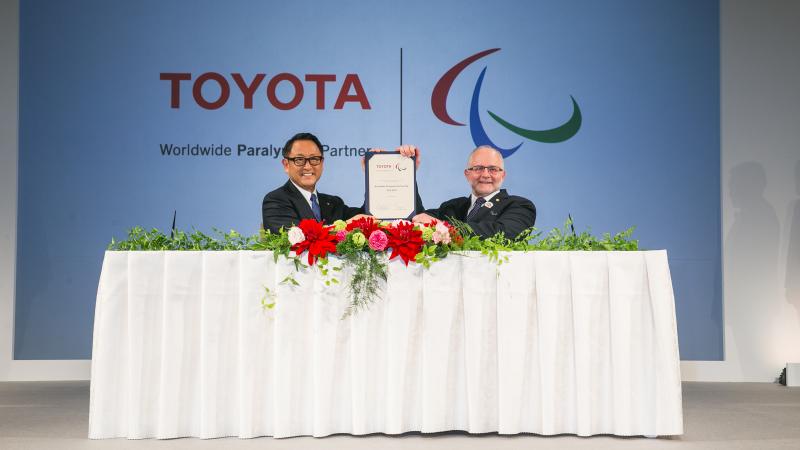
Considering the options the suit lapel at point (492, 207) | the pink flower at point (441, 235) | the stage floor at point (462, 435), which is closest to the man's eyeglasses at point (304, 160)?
the suit lapel at point (492, 207)

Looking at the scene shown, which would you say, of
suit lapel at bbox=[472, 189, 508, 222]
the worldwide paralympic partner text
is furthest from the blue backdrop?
suit lapel at bbox=[472, 189, 508, 222]

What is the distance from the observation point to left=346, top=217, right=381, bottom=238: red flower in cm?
334

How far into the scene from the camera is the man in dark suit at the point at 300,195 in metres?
4.52

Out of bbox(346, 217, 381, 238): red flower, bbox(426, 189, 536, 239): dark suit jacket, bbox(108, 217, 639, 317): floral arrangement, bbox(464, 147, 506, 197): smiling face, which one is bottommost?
bbox(108, 217, 639, 317): floral arrangement

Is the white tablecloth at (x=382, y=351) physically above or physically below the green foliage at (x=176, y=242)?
below

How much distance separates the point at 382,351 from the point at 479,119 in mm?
2973

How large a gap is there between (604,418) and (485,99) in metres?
3.13

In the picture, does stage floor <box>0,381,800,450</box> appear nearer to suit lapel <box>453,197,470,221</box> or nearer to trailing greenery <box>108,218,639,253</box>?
trailing greenery <box>108,218,639,253</box>

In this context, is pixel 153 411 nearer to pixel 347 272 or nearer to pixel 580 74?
pixel 347 272

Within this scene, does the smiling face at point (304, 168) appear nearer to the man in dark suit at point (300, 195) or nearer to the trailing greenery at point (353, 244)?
the man in dark suit at point (300, 195)

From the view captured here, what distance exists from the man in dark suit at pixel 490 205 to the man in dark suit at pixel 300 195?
0.34m

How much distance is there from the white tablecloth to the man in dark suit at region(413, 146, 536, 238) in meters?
1.01

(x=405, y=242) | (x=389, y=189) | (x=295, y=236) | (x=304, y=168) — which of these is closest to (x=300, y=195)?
(x=304, y=168)

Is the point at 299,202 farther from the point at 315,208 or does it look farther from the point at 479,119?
the point at 479,119
